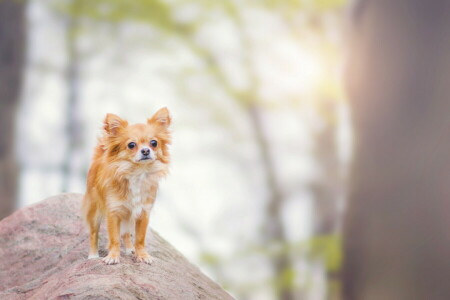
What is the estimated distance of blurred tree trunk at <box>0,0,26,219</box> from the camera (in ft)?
23.4

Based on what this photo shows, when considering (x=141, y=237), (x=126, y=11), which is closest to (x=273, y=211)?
(x=126, y=11)

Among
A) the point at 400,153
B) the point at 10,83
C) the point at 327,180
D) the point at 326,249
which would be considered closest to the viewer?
the point at 400,153

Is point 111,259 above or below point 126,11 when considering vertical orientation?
below

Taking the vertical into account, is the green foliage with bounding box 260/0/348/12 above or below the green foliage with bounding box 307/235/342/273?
above

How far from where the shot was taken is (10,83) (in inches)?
295

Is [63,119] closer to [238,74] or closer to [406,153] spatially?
[238,74]

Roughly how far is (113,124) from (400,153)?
11.0 ft

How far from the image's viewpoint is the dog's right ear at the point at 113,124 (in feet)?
10.2

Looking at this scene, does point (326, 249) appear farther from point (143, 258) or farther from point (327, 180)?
point (143, 258)

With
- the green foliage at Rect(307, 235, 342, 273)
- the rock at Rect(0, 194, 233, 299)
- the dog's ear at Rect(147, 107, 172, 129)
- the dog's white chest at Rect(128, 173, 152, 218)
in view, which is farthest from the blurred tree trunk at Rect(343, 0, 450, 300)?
the dog's white chest at Rect(128, 173, 152, 218)

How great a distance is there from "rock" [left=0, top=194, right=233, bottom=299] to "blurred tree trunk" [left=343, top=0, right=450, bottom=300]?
2.34 meters

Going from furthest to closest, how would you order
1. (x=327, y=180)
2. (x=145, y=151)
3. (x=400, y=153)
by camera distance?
(x=327, y=180) < (x=400, y=153) < (x=145, y=151)

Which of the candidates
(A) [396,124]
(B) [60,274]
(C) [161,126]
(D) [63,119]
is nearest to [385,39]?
(A) [396,124]

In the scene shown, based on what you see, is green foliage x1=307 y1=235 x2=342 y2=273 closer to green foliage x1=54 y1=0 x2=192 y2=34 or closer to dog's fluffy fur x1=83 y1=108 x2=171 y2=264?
green foliage x1=54 y1=0 x2=192 y2=34
